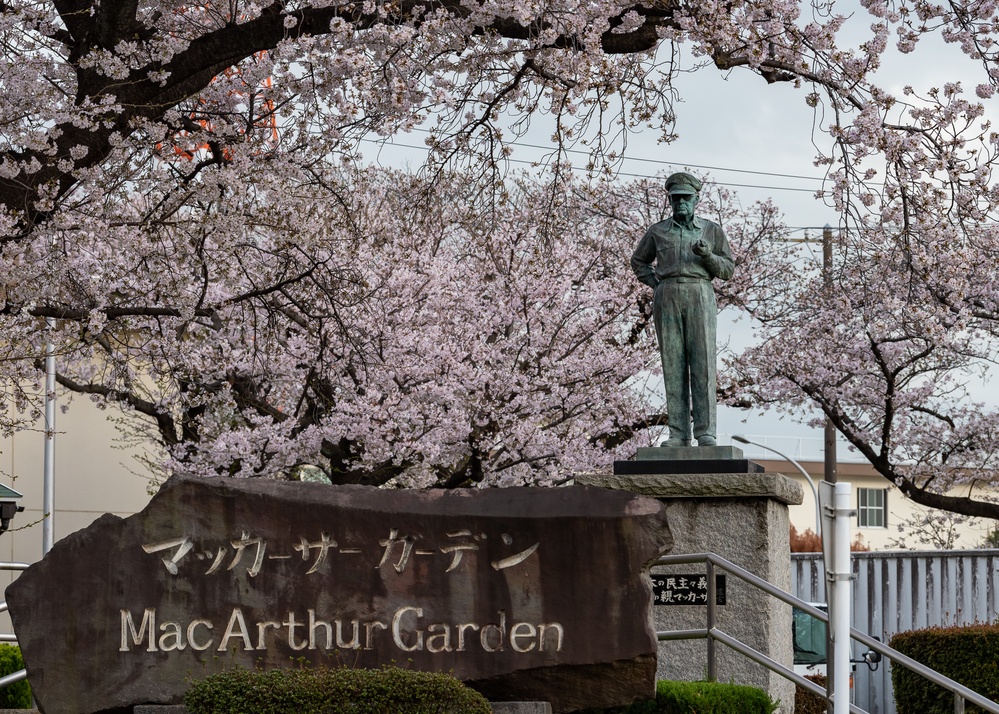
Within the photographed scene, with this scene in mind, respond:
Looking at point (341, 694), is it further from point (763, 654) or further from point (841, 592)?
point (763, 654)

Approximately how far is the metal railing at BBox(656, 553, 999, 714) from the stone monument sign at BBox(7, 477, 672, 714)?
0.64 m

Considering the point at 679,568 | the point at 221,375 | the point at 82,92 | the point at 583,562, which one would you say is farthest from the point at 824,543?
the point at 221,375

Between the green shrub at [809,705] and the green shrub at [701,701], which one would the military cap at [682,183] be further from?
the green shrub at [809,705]

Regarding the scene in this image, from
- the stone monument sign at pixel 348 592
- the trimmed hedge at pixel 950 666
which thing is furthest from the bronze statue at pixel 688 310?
the trimmed hedge at pixel 950 666

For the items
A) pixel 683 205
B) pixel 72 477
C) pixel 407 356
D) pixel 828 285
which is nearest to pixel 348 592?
pixel 683 205

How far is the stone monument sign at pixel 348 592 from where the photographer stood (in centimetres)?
704

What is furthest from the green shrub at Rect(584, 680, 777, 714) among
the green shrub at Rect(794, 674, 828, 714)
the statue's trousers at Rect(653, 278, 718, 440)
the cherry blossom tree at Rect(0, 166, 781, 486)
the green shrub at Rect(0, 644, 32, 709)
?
the cherry blossom tree at Rect(0, 166, 781, 486)

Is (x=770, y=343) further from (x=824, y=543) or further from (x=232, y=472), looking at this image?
(x=824, y=543)

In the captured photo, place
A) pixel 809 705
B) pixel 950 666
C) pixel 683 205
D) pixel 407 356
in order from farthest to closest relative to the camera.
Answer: pixel 407 356 < pixel 809 705 < pixel 950 666 < pixel 683 205

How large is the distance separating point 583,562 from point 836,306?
13031mm

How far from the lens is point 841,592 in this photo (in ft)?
18.8

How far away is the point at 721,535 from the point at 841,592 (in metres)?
2.49

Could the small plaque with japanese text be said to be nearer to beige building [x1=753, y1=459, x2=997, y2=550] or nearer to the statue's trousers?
the statue's trousers

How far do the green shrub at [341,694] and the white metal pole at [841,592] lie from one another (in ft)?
5.91
